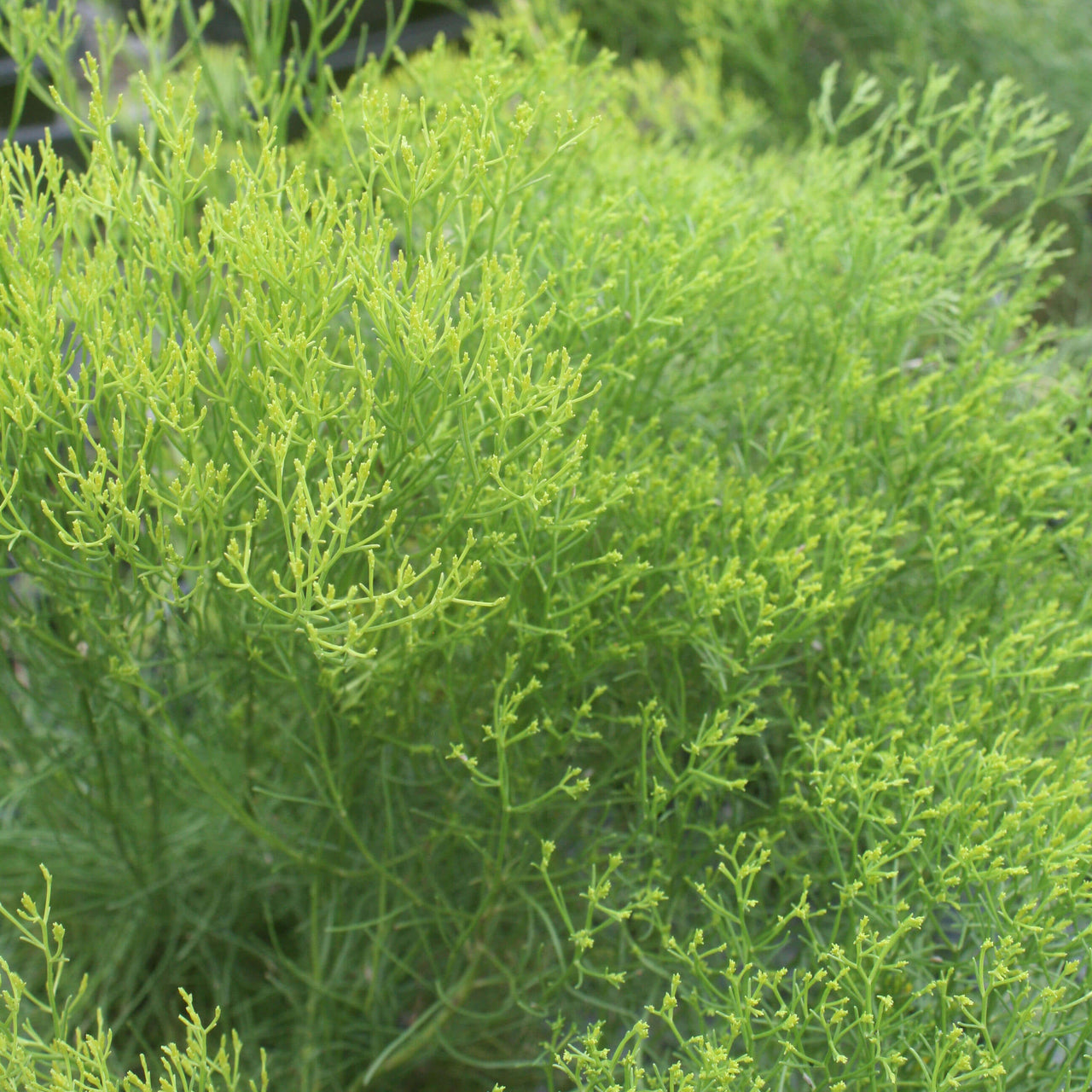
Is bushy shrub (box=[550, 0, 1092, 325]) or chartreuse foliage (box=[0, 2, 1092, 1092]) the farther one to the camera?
bushy shrub (box=[550, 0, 1092, 325])

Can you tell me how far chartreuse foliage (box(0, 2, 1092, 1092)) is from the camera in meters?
0.89

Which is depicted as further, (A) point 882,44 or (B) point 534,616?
(A) point 882,44

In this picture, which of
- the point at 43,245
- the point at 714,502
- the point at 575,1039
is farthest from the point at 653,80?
the point at 575,1039

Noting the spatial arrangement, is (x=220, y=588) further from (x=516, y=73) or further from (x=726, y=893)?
(x=516, y=73)

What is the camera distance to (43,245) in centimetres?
98

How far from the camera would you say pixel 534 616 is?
3.49ft

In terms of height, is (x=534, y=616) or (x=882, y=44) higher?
(x=882, y=44)

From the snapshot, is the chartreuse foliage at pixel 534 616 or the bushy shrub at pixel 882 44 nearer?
the chartreuse foliage at pixel 534 616

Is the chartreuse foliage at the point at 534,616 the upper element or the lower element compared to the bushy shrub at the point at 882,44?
lower

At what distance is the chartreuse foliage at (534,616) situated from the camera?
0.89 meters

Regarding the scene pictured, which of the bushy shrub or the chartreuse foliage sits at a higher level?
the bushy shrub

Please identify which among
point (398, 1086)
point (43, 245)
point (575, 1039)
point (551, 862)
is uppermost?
point (43, 245)

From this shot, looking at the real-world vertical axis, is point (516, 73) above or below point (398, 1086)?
above

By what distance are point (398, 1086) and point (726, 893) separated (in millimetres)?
527
